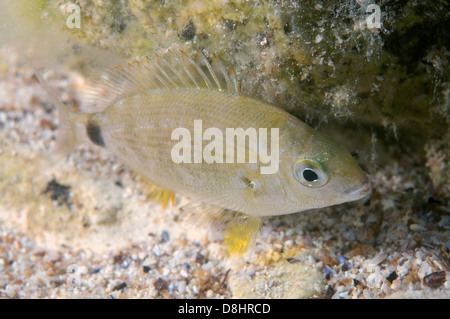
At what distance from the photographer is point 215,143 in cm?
240

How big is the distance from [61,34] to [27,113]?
156cm

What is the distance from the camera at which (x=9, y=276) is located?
129 inches

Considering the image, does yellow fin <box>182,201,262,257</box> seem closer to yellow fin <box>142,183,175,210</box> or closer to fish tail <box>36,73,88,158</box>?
yellow fin <box>142,183,175,210</box>

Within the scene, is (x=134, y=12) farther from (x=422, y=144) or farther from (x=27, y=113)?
(x=422, y=144)

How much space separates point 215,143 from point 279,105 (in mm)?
814

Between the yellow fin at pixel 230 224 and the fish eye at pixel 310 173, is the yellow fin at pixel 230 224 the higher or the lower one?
the lower one

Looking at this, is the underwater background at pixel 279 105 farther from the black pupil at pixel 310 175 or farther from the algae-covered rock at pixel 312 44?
the black pupil at pixel 310 175

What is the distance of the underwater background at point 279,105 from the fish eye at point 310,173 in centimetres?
79

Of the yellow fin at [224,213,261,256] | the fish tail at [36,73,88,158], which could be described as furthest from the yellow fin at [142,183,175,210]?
the fish tail at [36,73,88,158]

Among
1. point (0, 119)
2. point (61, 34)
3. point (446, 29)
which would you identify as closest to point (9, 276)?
point (0, 119)

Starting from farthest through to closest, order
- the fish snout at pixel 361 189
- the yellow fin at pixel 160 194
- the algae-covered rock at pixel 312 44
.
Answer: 1. the yellow fin at pixel 160 194
2. the algae-covered rock at pixel 312 44
3. the fish snout at pixel 361 189

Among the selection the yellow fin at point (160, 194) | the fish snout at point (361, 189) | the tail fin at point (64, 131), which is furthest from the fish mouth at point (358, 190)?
the tail fin at point (64, 131)

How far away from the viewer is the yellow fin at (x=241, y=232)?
8.77ft

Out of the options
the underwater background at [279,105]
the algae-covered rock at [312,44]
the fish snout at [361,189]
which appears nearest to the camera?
the fish snout at [361,189]
